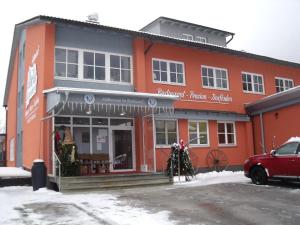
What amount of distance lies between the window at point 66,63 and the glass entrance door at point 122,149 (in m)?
2.98

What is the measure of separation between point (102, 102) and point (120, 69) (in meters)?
3.79

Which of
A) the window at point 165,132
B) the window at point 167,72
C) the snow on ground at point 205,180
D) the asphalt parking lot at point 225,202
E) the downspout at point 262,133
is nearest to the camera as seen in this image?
the asphalt parking lot at point 225,202

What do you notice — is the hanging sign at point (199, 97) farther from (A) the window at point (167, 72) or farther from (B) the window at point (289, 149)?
(B) the window at point (289, 149)

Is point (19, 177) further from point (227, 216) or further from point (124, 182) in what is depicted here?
point (227, 216)

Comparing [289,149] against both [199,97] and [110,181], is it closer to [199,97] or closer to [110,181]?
[110,181]

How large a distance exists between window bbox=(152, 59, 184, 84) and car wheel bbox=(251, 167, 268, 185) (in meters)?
6.38

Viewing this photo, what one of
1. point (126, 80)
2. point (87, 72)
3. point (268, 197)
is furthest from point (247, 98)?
point (268, 197)

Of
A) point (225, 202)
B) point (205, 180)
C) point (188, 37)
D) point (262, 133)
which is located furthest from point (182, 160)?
point (188, 37)

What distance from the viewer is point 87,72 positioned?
657 inches

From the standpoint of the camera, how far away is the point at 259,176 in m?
14.2

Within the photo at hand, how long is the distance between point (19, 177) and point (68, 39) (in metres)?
5.75

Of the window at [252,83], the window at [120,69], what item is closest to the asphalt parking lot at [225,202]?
the window at [120,69]

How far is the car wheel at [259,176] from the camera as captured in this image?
1400 cm

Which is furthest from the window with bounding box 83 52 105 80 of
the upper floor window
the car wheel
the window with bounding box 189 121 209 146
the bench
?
the car wheel
